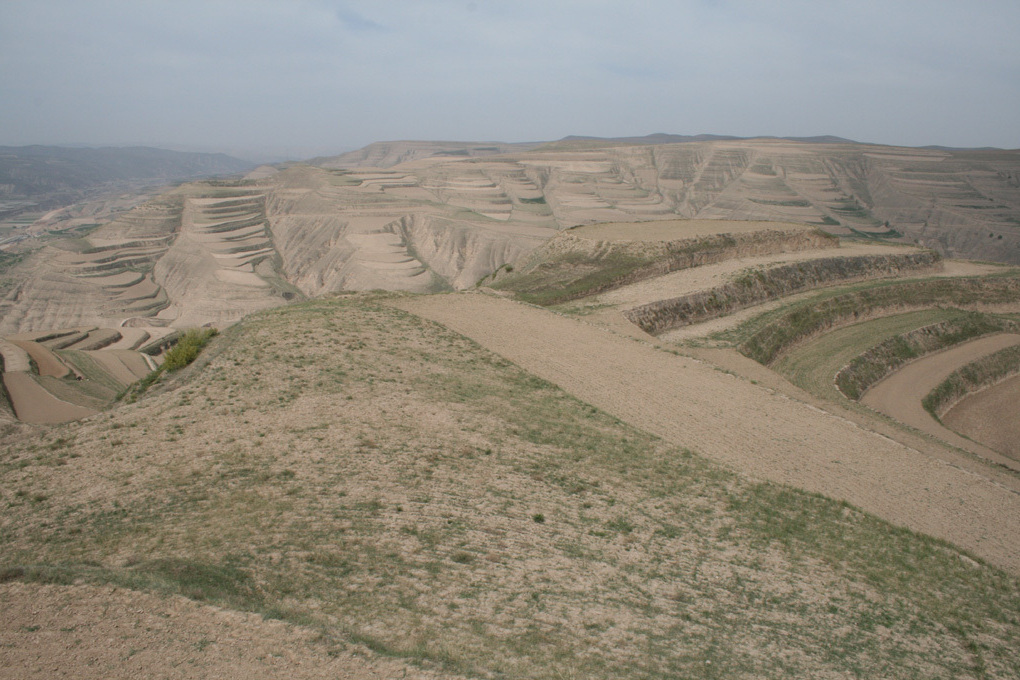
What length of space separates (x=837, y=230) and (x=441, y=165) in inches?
2865

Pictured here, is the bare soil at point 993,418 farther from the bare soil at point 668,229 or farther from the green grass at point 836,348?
the bare soil at point 668,229

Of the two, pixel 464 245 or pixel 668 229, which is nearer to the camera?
pixel 668 229

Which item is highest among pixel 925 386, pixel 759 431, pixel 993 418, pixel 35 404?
pixel 759 431

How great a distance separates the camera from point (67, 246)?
69.8m

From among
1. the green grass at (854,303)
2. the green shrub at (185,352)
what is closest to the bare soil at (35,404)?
the green shrub at (185,352)

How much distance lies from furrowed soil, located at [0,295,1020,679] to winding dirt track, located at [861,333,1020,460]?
723 cm

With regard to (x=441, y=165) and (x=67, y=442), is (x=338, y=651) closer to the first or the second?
(x=67, y=442)

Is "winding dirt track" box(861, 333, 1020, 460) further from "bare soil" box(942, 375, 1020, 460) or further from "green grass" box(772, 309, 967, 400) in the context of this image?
"green grass" box(772, 309, 967, 400)

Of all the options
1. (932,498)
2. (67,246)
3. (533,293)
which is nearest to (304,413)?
(932,498)

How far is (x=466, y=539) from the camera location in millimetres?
9758

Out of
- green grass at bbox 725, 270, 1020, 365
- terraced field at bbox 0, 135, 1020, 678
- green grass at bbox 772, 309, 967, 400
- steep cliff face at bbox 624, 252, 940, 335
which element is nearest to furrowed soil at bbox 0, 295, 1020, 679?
terraced field at bbox 0, 135, 1020, 678

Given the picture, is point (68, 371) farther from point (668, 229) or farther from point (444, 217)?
point (444, 217)

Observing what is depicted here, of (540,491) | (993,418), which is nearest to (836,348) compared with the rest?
(993,418)

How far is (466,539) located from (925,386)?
908 inches
